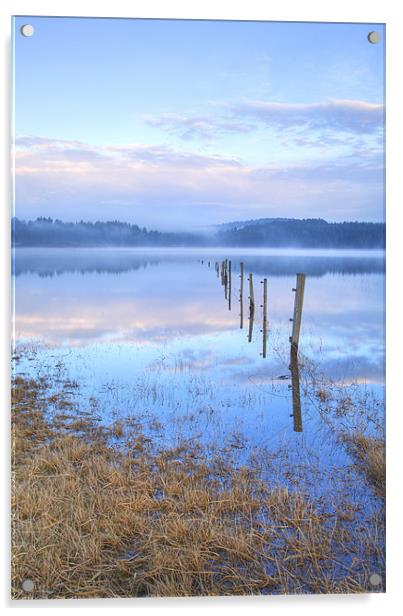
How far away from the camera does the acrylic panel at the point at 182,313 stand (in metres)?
3.43

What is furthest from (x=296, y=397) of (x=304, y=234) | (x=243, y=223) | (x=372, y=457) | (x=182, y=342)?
(x=243, y=223)

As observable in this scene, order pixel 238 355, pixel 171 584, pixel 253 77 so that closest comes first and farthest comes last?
1. pixel 171 584
2. pixel 253 77
3. pixel 238 355

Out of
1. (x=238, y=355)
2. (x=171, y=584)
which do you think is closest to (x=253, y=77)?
(x=238, y=355)

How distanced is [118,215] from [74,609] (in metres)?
2.53

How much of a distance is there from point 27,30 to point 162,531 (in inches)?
126

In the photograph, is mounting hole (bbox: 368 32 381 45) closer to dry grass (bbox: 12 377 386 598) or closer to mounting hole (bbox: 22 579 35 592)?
dry grass (bbox: 12 377 386 598)

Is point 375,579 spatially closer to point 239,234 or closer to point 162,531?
point 162,531

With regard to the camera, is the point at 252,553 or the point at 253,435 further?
the point at 253,435

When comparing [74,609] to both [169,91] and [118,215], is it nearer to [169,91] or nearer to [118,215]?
[118,215]

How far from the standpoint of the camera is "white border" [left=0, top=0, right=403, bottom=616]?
353cm

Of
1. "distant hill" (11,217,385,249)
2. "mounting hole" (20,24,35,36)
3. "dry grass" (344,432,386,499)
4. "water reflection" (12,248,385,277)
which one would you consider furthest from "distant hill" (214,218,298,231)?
"mounting hole" (20,24,35,36)

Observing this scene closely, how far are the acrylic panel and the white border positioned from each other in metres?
0.06

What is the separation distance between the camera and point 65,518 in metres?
3.52
